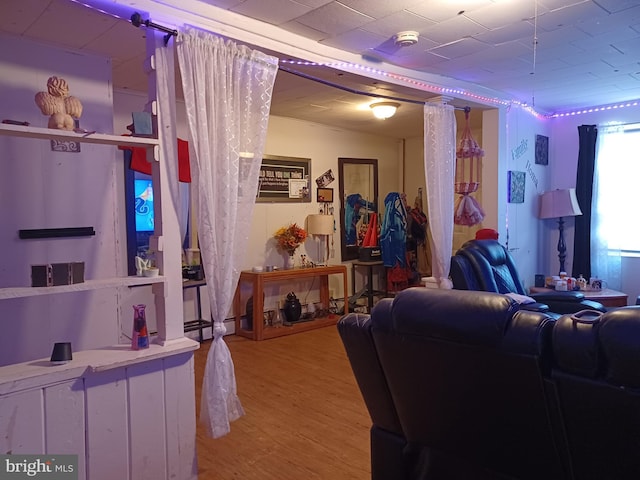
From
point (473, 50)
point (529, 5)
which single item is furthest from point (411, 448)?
point (473, 50)

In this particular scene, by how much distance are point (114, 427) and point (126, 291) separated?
7.20 feet

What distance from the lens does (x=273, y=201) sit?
17.6ft

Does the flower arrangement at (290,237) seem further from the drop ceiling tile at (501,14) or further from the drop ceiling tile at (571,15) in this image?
the drop ceiling tile at (571,15)

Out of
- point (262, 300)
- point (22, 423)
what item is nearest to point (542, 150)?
point (262, 300)

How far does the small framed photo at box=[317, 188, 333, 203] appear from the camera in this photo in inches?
231

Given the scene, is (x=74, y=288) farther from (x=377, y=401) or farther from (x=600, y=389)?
(x=600, y=389)

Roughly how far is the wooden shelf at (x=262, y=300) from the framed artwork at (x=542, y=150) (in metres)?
2.55

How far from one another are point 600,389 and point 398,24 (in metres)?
2.31

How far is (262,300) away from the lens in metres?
4.89

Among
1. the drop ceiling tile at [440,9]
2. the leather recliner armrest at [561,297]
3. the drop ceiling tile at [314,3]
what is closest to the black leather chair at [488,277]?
the leather recliner armrest at [561,297]

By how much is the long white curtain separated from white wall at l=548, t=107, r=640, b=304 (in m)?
4.39

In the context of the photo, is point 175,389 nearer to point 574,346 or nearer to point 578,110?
point 574,346

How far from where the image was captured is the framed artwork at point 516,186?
4.83 metres

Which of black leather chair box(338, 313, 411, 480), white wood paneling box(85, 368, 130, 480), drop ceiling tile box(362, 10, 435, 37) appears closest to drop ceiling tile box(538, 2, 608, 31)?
drop ceiling tile box(362, 10, 435, 37)
